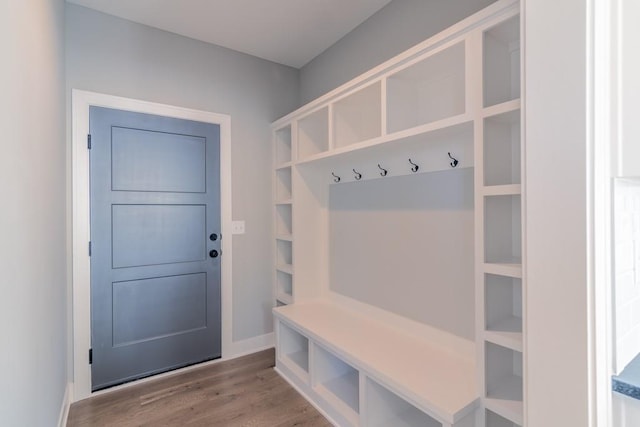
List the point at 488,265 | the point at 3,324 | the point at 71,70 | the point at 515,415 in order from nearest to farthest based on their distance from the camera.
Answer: the point at 3,324 < the point at 515,415 < the point at 488,265 < the point at 71,70

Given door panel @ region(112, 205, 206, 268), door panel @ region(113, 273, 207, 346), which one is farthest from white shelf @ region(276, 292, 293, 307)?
door panel @ region(112, 205, 206, 268)

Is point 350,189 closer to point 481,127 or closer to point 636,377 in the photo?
point 481,127

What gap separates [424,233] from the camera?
6.37ft

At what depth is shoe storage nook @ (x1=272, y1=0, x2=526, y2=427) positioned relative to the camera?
4.49 feet

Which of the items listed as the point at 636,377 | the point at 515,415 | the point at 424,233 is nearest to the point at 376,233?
the point at 424,233

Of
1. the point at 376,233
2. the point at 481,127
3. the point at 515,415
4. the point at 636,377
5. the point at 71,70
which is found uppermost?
the point at 71,70

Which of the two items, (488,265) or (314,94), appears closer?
(488,265)

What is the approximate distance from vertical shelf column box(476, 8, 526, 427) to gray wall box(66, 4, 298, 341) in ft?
6.91

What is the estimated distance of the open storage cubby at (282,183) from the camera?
305cm

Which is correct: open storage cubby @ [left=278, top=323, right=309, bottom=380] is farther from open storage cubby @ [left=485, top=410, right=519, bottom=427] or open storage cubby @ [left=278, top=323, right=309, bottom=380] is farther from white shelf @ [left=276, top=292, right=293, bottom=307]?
open storage cubby @ [left=485, top=410, right=519, bottom=427]

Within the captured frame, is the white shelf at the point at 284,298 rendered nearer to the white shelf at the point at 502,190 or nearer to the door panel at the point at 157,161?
the door panel at the point at 157,161

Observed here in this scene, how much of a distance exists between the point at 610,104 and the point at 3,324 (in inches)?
73.9

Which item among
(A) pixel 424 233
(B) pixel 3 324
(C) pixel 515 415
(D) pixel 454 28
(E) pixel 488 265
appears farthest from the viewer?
(A) pixel 424 233

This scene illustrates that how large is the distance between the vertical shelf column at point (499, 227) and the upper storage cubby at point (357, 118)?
2.96 feet
